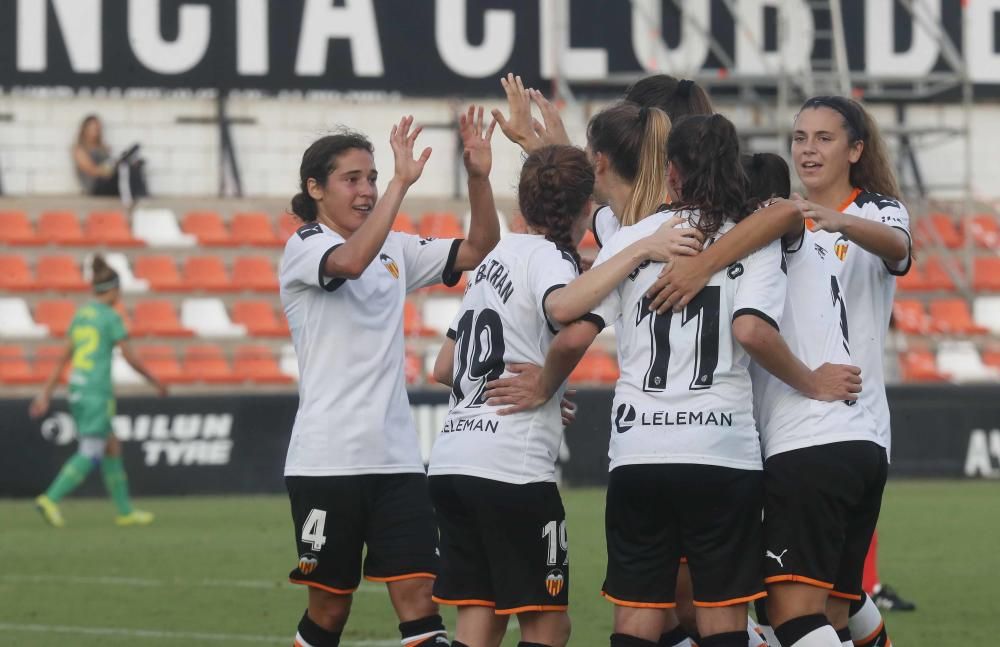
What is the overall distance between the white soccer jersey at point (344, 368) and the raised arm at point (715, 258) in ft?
4.42

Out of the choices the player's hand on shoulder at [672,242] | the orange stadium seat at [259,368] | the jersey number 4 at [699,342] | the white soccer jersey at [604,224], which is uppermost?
the player's hand on shoulder at [672,242]

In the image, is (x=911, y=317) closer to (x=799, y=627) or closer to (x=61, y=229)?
(x=61, y=229)

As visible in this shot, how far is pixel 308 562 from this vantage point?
241 inches

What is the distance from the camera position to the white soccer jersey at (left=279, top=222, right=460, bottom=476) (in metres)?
6.11

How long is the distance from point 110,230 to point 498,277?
1586 centimetres

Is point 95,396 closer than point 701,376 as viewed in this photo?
No

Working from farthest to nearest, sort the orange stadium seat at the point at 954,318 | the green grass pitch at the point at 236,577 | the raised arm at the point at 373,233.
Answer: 1. the orange stadium seat at the point at 954,318
2. the green grass pitch at the point at 236,577
3. the raised arm at the point at 373,233

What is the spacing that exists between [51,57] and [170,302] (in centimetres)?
390

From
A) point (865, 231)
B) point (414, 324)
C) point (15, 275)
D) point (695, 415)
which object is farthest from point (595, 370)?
point (695, 415)

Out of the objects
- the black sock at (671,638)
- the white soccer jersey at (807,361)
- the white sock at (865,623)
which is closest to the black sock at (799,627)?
the white soccer jersey at (807,361)

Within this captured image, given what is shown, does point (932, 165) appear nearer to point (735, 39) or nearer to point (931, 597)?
point (735, 39)

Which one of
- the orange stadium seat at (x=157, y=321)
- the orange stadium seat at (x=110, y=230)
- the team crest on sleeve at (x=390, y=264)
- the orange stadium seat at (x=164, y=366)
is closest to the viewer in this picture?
the team crest on sleeve at (x=390, y=264)

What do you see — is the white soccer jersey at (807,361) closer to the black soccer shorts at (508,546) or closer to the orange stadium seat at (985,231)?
the black soccer shorts at (508,546)

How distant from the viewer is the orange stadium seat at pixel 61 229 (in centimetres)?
2045
